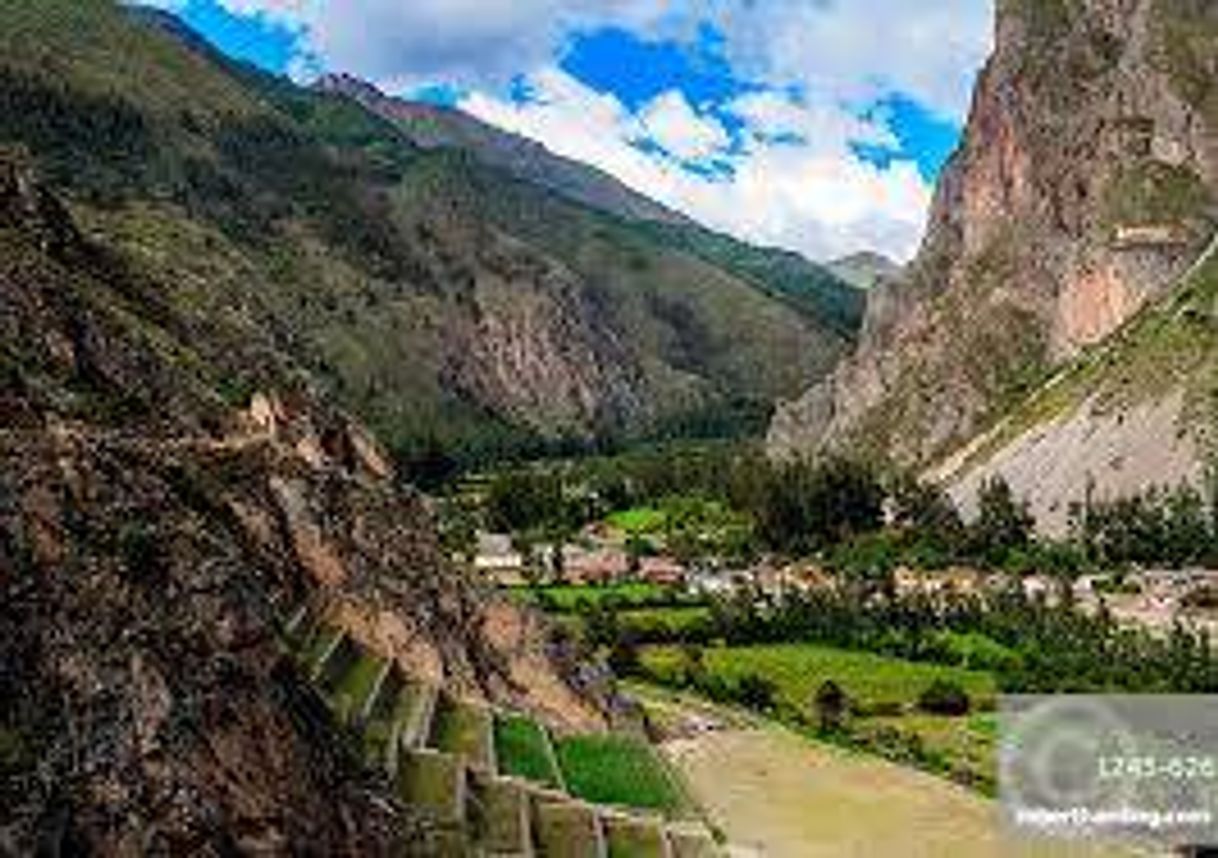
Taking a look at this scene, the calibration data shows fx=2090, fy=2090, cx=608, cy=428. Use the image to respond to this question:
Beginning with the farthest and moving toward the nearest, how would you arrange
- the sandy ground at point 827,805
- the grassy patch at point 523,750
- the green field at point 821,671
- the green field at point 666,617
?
the green field at point 666,617, the green field at point 821,671, the sandy ground at point 827,805, the grassy patch at point 523,750

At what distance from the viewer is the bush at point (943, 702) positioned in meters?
119

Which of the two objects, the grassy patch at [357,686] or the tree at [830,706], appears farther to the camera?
the tree at [830,706]

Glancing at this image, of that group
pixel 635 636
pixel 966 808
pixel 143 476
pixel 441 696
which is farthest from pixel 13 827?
pixel 635 636

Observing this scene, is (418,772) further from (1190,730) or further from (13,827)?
(1190,730)

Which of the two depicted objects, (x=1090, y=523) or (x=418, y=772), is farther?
(x=1090, y=523)

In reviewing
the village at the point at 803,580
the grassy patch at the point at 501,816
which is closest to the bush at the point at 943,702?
the village at the point at 803,580

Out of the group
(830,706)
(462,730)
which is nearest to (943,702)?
(830,706)

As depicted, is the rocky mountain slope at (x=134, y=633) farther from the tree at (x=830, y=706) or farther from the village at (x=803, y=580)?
the village at (x=803, y=580)

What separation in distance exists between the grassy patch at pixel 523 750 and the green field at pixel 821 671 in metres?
33.4

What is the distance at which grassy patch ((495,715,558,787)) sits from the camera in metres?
76.6

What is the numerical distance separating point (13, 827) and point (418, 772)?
29.2m

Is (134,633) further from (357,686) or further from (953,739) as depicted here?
(953,739)

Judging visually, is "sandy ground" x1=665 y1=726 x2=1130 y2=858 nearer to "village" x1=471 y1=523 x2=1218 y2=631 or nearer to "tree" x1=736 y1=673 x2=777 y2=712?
"tree" x1=736 y1=673 x2=777 y2=712

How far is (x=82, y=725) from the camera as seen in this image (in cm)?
4231
